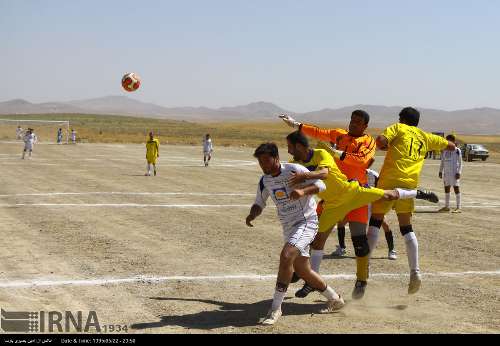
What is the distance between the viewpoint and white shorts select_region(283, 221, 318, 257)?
24.1 ft

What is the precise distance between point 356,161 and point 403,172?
2.05ft

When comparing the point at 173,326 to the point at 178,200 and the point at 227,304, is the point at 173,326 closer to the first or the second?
the point at 227,304

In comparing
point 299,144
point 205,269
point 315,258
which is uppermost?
point 299,144

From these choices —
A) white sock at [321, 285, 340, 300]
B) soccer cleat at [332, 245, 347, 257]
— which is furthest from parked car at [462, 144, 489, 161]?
white sock at [321, 285, 340, 300]

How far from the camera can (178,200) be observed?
1948cm

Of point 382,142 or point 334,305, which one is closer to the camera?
point 334,305

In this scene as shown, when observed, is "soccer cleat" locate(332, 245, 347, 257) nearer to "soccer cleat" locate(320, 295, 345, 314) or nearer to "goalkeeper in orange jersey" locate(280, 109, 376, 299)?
"goalkeeper in orange jersey" locate(280, 109, 376, 299)

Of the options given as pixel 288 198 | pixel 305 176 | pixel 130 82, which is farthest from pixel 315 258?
pixel 130 82

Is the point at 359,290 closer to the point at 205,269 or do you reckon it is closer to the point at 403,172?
the point at 403,172

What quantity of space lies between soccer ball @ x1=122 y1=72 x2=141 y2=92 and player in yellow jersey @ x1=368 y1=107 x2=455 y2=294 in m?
20.7

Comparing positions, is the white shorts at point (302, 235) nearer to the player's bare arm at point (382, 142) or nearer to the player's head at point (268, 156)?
the player's head at point (268, 156)

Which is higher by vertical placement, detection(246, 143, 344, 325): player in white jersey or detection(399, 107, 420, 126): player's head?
detection(399, 107, 420, 126): player's head

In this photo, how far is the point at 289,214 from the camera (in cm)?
753
